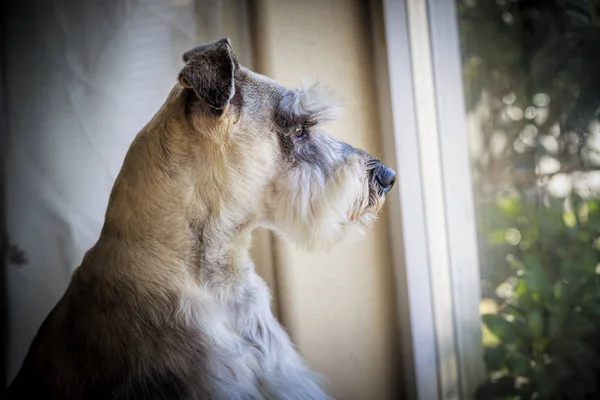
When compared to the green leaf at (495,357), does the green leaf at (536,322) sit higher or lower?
higher

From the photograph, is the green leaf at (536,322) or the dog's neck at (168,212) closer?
the dog's neck at (168,212)

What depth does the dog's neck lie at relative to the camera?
0.98m

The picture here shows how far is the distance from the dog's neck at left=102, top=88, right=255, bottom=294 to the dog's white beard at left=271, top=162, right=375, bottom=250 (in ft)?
0.39

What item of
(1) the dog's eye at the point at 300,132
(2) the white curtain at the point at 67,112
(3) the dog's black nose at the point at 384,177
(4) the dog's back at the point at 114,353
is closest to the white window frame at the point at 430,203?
(3) the dog's black nose at the point at 384,177

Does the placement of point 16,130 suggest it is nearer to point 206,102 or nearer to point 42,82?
point 42,82

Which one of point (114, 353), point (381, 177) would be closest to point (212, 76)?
point (381, 177)

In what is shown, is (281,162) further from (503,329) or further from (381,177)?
(503,329)

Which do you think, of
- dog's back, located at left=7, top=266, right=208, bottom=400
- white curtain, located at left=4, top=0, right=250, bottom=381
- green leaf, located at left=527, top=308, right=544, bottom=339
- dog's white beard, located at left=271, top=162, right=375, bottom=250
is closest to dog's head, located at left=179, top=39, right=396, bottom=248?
dog's white beard, located at left=271, top=162, right=375, bottom=250

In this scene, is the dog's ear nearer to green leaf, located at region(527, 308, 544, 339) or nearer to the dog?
the dog

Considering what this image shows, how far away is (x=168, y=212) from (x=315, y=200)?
0.98ft

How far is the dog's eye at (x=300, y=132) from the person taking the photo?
1.08 m

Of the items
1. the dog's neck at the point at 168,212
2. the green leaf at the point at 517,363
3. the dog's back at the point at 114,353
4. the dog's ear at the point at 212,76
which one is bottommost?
the green leaf at the point at 517,363

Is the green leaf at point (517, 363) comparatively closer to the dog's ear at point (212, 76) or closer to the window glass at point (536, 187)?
the window glass at point (536, 187)

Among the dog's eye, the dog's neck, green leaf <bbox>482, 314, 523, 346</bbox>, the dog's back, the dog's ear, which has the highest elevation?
the dog's ear
